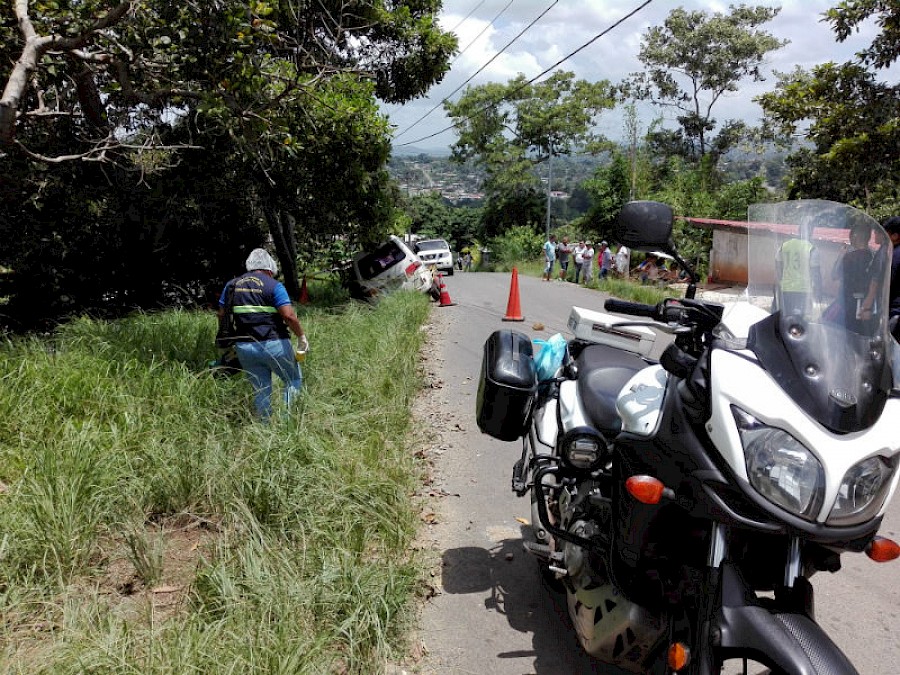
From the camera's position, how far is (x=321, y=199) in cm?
1391

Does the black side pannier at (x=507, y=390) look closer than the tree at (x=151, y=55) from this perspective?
Yes

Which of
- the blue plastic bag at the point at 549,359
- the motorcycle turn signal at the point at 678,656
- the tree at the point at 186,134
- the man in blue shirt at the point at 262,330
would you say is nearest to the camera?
the motorcycle turn signal at the point at 678,656

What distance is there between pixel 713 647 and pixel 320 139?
10.9 metres

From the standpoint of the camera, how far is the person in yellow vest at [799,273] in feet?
6.51

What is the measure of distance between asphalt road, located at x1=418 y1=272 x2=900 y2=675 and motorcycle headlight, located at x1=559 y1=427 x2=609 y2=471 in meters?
1.04

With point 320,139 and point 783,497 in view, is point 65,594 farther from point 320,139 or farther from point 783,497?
point 320,139

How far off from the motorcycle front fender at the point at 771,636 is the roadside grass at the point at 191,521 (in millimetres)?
1592

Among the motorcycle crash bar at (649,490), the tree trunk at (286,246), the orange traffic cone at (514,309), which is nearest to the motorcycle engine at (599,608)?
the motorcycle crash bar at (649,490)

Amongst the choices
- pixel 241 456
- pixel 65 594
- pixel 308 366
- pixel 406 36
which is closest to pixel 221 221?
pixel 406 36

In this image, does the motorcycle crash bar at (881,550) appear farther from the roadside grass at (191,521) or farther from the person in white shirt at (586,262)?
the person in white shirt at (586,262)

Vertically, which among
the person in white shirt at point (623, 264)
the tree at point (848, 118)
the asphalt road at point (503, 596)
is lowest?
the person in white shirt at point (623, 264)

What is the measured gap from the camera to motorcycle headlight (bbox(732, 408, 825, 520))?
1.73m

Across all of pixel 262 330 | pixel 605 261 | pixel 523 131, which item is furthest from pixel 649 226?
pixel 523 131

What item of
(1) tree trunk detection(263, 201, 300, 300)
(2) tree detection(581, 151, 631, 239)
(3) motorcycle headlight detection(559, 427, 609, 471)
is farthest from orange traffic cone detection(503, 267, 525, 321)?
(2) tree detection(581, 151, 631, 239)
